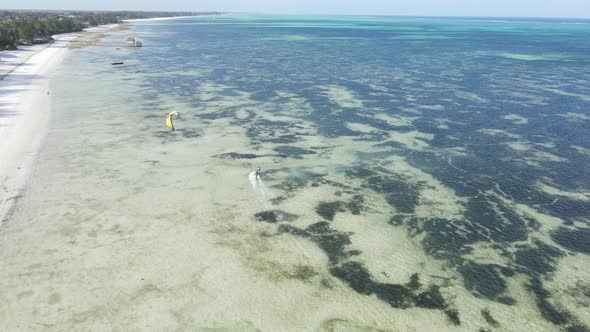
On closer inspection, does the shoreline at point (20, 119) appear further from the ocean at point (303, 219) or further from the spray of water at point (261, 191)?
the spray of water at point (261, 191)

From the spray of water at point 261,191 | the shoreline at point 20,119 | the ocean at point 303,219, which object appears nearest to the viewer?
the ocean at point 303,219

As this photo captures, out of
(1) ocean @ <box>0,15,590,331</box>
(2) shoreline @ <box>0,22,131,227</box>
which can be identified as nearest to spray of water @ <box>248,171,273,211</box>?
(1) ocean @ <box>0,15,590,331</box>

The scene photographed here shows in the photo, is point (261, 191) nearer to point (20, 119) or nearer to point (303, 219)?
point (303, 219)

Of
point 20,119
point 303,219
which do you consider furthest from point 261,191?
point 20,119

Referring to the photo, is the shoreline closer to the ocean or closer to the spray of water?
the ocean

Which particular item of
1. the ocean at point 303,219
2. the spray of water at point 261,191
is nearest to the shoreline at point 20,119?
the ocean at point 303,219

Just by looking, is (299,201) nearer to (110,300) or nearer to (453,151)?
(110,300)
